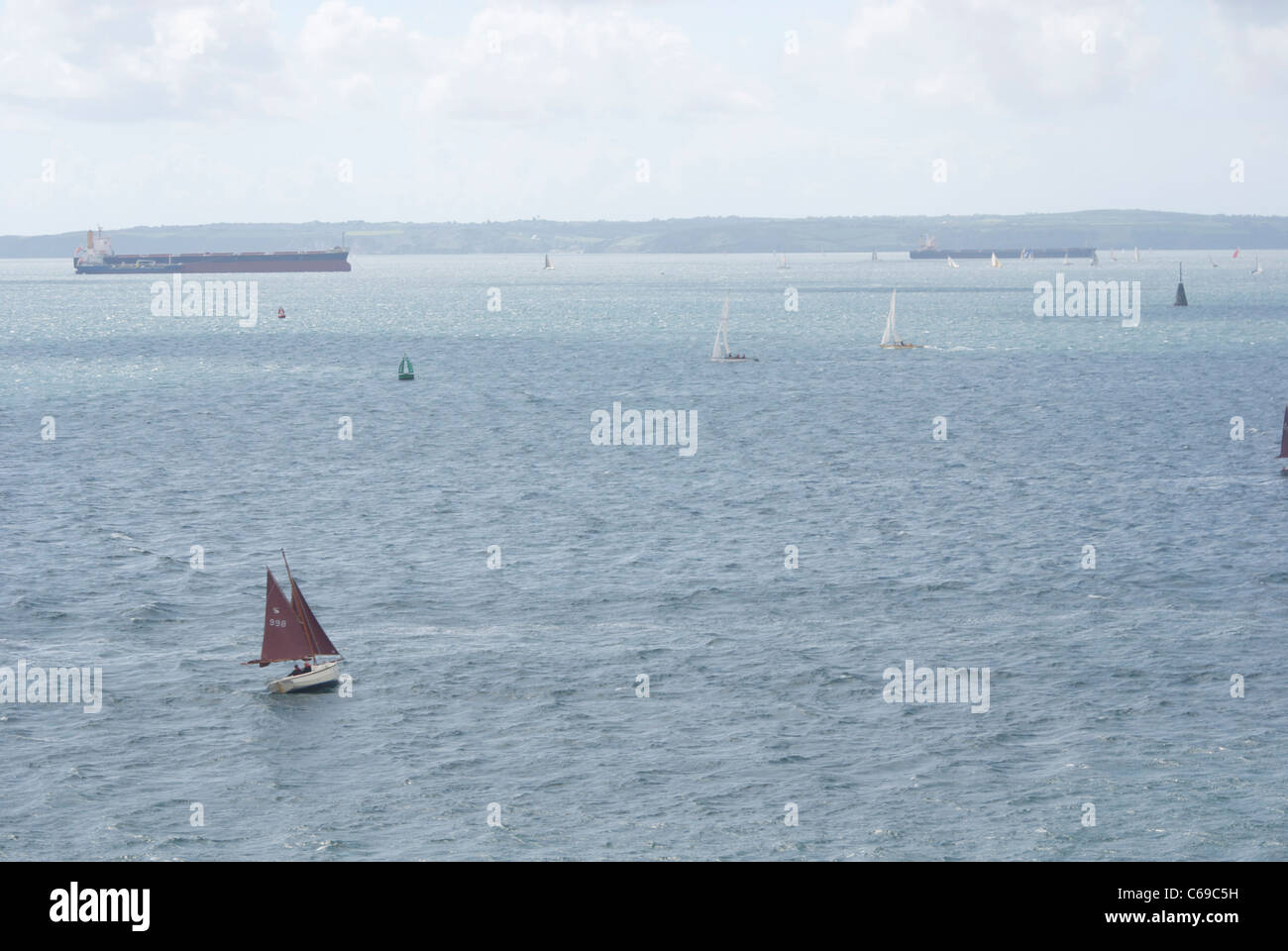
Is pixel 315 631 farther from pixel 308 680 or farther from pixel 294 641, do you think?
pixel 308 680

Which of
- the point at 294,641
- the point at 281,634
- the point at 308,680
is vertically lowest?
the point at 308,680

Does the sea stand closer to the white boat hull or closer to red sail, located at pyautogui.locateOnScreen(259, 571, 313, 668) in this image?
the white boat hull

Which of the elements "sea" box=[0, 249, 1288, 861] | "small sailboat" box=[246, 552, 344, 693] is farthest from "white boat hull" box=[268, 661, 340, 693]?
"sea" box=[0, 249, 1288, 861]

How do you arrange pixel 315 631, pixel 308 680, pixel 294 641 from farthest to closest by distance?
pixel 315 631 → pixel 294 641 → pixel 308 680

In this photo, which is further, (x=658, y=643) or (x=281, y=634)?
(x=658, y=643)

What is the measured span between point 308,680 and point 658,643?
14.4 metres

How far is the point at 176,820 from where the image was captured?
4228cm

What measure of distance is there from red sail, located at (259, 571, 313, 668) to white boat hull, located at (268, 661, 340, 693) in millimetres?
719

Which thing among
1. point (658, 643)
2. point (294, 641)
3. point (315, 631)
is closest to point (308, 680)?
point (294, 641)

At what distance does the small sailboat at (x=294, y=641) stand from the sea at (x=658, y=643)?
809 millimetres

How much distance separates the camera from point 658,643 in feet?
194

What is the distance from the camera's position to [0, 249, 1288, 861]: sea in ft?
139

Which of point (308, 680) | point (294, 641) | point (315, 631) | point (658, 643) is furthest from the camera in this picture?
point (658, 643)
